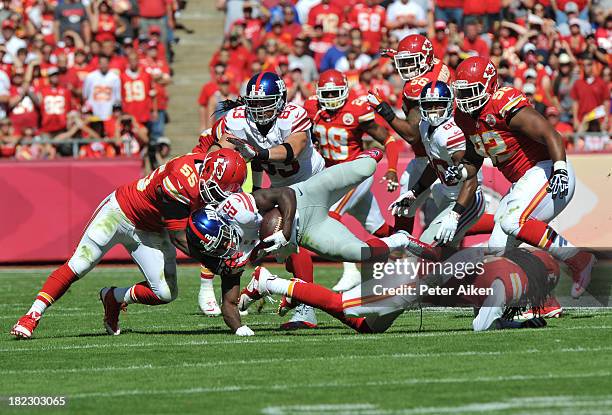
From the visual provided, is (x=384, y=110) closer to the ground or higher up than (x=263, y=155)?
higher up

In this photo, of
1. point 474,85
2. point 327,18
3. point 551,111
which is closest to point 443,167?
point 474,85

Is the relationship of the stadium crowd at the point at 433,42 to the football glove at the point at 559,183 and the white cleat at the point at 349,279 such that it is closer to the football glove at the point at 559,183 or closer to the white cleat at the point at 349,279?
the white cleat at the point at 349,279

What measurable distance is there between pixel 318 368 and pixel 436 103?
3.15 metres

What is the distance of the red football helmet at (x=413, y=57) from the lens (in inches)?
423

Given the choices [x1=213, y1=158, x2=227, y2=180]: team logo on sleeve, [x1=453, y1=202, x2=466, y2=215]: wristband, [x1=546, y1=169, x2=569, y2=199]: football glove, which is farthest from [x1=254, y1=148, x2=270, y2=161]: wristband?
[x1=546, y1=169, x2=569, y2=199]: football glove

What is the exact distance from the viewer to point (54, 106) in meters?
17.3

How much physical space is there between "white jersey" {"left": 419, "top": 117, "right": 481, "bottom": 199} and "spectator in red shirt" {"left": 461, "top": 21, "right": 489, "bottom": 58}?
331 inches

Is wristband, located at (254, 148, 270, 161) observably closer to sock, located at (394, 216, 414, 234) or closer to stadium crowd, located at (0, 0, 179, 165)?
sock, located at (394, 216, 414, 234)

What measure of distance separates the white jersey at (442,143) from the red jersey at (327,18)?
934cm

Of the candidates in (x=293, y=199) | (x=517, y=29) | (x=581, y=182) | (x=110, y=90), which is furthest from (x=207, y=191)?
(x=517, y=29)

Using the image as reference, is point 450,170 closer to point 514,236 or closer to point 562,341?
point 514,236

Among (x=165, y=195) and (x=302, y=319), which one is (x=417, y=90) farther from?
(x=165, y=195)

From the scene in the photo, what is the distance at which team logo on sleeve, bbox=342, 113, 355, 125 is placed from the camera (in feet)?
36.7

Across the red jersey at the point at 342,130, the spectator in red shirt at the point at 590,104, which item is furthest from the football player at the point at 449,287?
the spectator in red shirt at the point at 590,104
